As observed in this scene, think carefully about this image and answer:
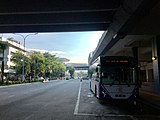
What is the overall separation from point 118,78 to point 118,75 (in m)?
0.23

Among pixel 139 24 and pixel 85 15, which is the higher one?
pixel 85 15

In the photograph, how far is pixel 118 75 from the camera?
1438 cm

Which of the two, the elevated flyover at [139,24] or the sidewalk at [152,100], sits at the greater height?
the elevated flyover at [139,24]

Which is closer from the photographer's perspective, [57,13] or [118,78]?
[118,78]

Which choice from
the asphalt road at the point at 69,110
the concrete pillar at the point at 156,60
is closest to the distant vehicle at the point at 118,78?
the asphalt road at the point at 69,110

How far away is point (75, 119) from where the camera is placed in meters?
9.51

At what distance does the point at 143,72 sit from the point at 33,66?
42967 mm

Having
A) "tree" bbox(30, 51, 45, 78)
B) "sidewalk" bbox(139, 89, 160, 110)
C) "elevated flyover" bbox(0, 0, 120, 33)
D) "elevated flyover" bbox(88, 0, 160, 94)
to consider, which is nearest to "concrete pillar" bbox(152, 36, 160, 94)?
"elevated flyover" bbox(88, 0, 160, 94)

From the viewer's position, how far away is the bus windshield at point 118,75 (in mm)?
14102

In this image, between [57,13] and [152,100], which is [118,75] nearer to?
[152,100]

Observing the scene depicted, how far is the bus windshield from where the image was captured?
555 inches

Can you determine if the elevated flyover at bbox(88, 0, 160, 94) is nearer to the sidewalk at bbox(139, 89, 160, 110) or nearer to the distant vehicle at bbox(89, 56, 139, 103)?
the distant vehicle at bbox(89, 56, 139, 103)

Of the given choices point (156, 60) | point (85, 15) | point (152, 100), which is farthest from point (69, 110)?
point (156, 60)

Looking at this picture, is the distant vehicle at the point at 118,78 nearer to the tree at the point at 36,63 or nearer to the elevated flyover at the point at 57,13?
the elevated flyover at the point at 57,13
